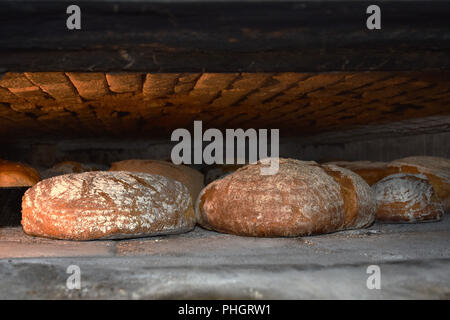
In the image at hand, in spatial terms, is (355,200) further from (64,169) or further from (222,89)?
(64,169)

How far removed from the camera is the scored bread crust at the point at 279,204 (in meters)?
2.49

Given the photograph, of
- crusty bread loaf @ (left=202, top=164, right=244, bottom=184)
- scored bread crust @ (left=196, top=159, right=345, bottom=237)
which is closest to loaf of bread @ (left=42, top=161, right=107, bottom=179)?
crusty bread loaf @ (left=202, top=164, right=244, bottom=184)

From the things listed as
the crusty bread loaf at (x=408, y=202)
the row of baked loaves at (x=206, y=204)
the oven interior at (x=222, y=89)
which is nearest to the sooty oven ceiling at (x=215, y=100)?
the oven interior at (x=222, y=89)

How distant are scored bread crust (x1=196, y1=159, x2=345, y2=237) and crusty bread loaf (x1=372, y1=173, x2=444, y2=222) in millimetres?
636

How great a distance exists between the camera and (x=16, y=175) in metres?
3.79

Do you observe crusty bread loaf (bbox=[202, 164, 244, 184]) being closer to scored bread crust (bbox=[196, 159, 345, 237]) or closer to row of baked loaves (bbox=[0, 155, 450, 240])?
row of baked loaves (bbox=[0, 155, 450, 240])

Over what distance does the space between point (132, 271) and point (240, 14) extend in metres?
1.12

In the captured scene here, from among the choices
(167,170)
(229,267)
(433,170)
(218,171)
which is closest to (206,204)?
(229,267)

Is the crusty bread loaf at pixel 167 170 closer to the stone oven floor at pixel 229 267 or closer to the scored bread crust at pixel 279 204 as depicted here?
the scored bread crust at pixel 279 204

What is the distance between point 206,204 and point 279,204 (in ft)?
1.86
